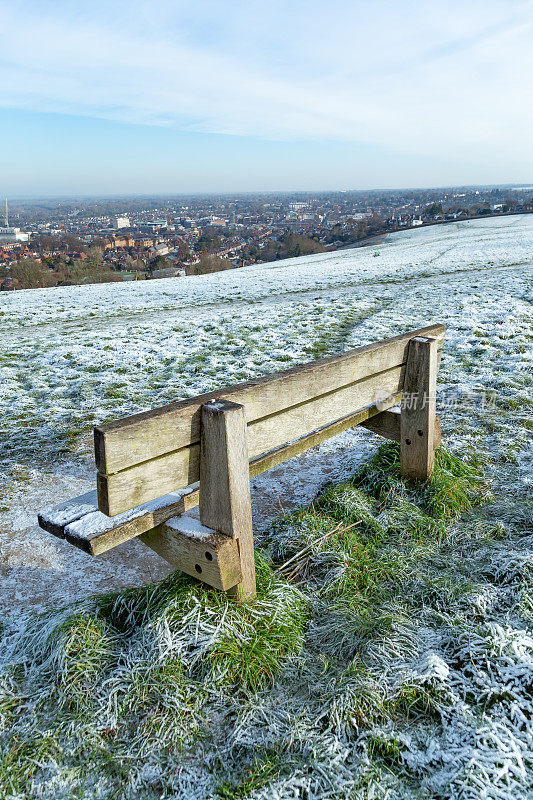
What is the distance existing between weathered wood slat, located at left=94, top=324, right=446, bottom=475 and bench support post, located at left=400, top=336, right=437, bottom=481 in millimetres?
107

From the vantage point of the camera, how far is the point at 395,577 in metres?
3.05

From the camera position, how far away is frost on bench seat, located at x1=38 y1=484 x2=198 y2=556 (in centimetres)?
228

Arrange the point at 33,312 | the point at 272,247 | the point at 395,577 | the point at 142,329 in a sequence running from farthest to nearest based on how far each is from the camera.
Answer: the point at 272,247 → the point at 33,312 → the point at 142,329 → the point at 395,577

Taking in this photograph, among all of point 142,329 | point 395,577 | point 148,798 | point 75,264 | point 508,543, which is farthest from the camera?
point 75,264

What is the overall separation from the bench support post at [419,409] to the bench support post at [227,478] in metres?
1.74

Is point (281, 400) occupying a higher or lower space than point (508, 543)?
higher

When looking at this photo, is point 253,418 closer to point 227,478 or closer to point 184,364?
point 227,478

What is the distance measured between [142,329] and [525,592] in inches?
369

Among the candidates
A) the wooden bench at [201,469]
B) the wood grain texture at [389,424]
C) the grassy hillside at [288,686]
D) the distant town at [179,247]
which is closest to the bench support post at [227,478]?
the wooden bench at [201,469]

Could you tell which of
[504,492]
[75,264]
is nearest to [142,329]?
[504,492]

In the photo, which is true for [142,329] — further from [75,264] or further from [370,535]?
[75,264]

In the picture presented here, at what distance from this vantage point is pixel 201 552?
2.44 meters

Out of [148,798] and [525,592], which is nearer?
[148,798]

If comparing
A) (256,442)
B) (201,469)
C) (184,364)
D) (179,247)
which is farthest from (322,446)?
(179,247)
